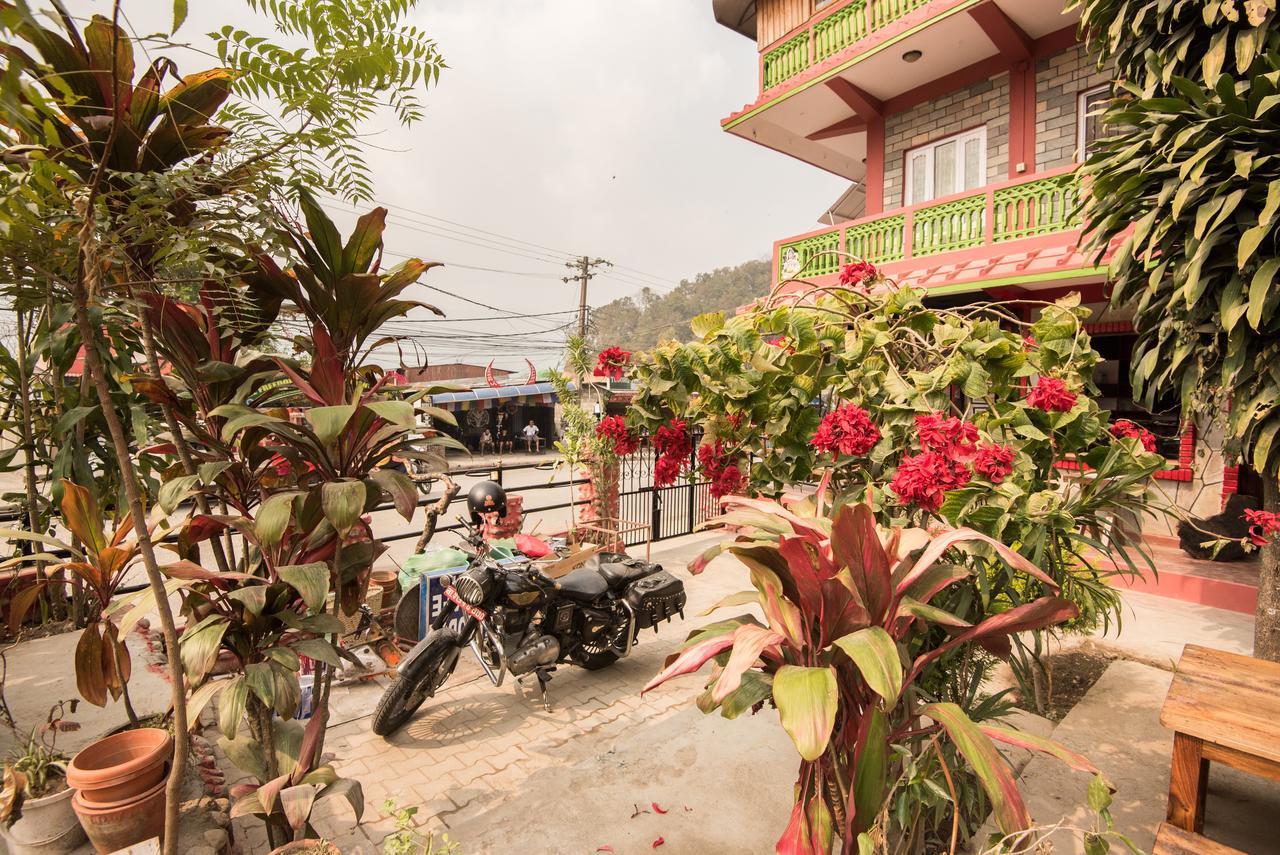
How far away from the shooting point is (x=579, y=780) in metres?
2.84

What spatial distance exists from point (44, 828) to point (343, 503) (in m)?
1.66

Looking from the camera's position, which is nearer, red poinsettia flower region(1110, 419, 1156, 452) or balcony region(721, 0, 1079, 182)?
red poinsettia flower region(1110, 419, 1156, 452)

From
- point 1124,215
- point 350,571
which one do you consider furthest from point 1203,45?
point 350,571

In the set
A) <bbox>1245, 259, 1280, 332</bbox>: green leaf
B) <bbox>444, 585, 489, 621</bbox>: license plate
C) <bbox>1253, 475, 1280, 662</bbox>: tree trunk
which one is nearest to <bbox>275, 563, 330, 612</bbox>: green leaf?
<bbox>444, 585, 489, 621</bbox>: license plate

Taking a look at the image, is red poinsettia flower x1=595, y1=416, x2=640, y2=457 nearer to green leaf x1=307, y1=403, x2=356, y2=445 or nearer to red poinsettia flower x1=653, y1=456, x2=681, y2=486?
red poinsettia flower x1=653, y1=456, x2=681, y2=486

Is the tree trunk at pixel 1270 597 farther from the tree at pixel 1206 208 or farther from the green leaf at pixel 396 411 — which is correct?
the green leaf at pixel 396 411

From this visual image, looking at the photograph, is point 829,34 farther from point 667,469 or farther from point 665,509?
point 667,469

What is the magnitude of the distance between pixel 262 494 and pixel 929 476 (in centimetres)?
239

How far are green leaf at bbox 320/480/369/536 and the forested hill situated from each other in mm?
51091

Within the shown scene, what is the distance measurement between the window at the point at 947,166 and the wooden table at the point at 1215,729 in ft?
26.9

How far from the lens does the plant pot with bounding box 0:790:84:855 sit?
211cm

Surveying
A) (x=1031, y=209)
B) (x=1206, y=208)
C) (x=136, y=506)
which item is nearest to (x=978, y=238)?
(x=1031, y=209)

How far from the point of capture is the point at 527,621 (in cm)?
380

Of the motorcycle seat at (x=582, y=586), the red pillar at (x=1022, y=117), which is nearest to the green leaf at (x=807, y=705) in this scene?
the motorcycle seat at (x=582, y=586)
